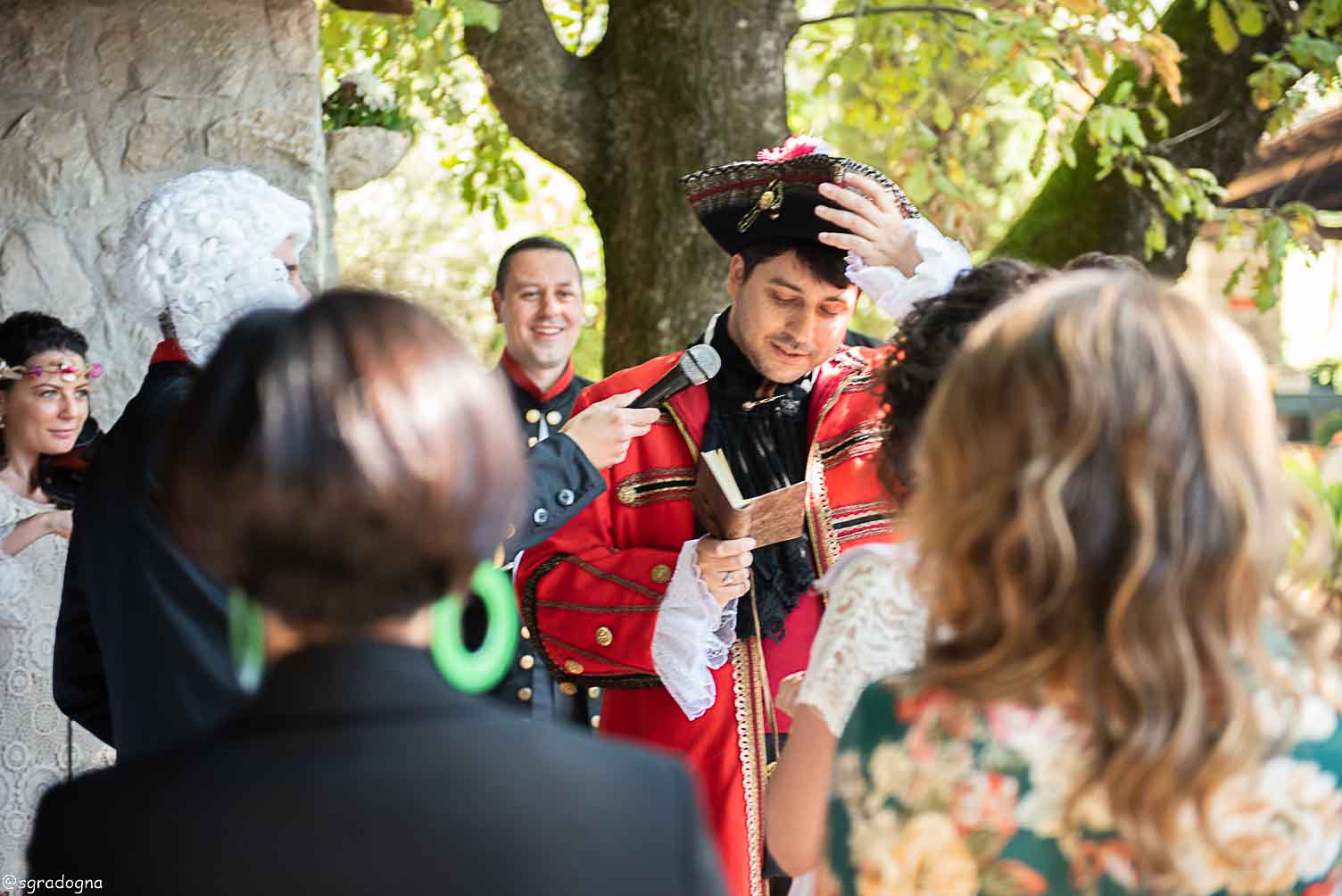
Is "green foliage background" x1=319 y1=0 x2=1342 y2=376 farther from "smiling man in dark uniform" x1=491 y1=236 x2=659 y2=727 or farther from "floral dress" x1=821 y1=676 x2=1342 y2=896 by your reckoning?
"floral dress" x1=821 y1=676 x2=1342 y2=896

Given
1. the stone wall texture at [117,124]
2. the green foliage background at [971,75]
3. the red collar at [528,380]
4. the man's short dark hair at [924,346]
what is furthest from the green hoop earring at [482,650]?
the red collar at [528,380]

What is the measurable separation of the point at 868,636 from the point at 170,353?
1119mm

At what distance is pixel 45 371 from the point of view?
140 inches

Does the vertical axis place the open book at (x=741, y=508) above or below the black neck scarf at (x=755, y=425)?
below

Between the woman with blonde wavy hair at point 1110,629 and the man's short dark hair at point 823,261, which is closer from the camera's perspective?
the woman with blonde wavy hair at point 1110,629

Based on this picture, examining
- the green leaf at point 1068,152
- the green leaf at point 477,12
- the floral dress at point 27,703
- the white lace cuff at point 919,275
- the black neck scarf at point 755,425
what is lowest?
the floral dress at point 27,703

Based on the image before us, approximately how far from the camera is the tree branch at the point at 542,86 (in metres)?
4.95

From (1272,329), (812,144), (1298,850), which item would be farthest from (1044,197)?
(1272,329)

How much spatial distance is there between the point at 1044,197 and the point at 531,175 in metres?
4.78

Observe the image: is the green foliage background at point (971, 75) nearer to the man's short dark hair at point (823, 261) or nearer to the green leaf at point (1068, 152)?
the green leaf at point (1068, 152)

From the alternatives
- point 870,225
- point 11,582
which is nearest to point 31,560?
point 11,582

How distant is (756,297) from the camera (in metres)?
2.95

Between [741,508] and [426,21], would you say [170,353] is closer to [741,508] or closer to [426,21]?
[741,508]

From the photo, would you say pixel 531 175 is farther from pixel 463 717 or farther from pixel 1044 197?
pixel 463 717
